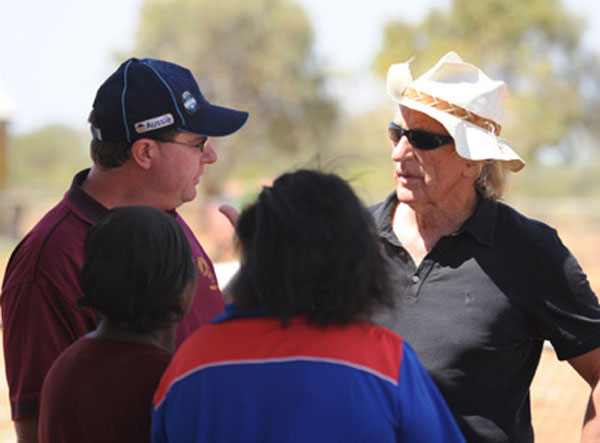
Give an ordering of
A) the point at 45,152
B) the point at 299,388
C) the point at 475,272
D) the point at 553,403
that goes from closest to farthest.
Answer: the point at 299,388
the point at 475,272
the point at 553,403
the point at 45,152

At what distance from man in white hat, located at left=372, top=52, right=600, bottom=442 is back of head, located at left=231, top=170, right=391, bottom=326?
0.81 metres

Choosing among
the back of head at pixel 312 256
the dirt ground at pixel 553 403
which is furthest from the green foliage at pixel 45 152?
the back of head at pixel 312 256

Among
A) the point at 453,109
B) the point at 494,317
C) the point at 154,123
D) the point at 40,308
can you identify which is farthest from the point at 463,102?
the point at 40,308

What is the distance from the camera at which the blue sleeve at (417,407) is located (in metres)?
1.68

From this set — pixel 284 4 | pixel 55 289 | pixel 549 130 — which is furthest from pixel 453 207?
pixel 284 4

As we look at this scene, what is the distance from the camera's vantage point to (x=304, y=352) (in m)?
1.67

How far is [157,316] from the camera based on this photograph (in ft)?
6.54

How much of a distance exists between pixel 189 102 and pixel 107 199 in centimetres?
41

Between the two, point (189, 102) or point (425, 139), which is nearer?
point (189, 102)

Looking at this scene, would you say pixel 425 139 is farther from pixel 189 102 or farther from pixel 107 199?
pixel 107 199

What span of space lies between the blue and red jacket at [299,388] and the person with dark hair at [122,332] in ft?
0.71

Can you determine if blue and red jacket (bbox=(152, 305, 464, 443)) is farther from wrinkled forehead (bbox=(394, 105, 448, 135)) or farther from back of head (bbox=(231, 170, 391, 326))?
wrinkled forehead (bbox=(394, 105, 448, 135))

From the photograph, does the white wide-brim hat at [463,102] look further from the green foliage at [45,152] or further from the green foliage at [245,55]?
the green foliage at [45,152]

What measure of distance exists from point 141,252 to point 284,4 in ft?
118
